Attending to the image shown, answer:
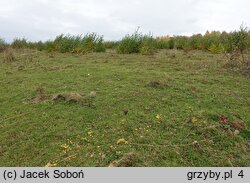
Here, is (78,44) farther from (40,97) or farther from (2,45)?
(40,97)

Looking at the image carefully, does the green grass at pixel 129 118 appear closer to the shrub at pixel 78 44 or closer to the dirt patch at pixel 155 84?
the dirt patch at pixel 155 84

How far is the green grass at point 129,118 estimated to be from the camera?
4.24m

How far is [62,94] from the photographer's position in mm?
5773

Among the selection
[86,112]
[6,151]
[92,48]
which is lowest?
[6,151]

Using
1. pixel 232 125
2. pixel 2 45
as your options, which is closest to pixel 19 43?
pixel 2 45

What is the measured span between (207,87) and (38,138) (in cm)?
295

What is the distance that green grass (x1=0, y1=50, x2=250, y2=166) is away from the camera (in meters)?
4.24

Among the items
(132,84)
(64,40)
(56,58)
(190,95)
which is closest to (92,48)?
(64,40)

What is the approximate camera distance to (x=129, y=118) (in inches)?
196

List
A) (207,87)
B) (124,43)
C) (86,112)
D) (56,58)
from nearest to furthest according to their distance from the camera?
(86,112) < (207,87) < (56,58) < (124,43)

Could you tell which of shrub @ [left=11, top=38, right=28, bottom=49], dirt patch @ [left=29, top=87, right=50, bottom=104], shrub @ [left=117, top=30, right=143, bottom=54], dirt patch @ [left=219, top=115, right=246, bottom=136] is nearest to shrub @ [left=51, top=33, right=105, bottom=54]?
shrub @ [left=117, top=30, right=143, bottom=54]

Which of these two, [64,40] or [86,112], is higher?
[64,40]

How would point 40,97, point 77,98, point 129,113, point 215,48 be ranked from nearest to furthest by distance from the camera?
point 129,113, point 77,98, point 40,97, point 215,48

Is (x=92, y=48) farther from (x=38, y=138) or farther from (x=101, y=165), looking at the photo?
(x=101, y=165)
